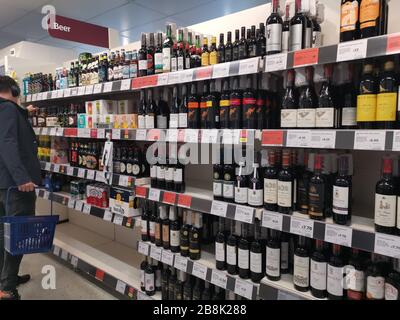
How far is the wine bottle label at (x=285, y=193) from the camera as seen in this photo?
144 centimetres

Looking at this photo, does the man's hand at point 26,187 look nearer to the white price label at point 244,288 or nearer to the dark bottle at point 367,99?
the white price label at point 244,288

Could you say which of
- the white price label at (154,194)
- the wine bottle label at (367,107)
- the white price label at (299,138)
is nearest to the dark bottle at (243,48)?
the white price label at (299,138)

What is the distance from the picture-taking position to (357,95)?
133 centimetres

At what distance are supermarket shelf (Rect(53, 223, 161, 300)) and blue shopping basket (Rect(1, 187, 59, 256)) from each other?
0.44m

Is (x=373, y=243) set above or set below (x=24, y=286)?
above

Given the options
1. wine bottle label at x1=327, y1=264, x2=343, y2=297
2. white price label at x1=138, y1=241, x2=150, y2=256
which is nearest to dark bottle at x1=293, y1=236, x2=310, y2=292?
wine bottle label at x1=327, y1=264, x2=343, y2=297

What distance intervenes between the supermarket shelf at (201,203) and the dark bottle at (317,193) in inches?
10.3

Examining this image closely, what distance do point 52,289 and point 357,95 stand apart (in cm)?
281

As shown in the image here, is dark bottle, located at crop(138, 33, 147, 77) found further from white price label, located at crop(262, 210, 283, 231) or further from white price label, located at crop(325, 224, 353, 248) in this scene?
white price label, located at crop(325, 224, 353, 248)

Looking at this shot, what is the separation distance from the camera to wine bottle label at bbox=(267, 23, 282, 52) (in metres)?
1.45

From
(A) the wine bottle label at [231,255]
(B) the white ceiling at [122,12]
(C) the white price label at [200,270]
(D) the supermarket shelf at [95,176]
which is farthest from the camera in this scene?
(B) the white ceiling at [122,12]

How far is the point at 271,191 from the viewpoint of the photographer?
1.50 meters
